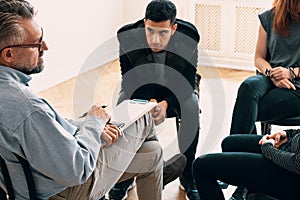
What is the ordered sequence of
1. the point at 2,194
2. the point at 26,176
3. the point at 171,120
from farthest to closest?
the point at 171,120, the point at 2,194, the point at 26,176

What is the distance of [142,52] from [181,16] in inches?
73.2

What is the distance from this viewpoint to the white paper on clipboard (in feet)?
6.71

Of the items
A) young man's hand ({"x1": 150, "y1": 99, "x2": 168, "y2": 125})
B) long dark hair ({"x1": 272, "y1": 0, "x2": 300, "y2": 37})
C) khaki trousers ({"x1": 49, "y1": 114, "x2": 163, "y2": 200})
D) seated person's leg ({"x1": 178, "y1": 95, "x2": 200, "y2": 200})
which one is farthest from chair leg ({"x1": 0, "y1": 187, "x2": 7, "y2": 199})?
long dark hair ({"x1": 272, "y1": 0, "x2": 300, "y2": 37})

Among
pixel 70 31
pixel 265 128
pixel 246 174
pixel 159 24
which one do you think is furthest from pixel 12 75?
pixel 70 31

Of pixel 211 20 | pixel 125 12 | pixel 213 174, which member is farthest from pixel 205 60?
pixel 213 174

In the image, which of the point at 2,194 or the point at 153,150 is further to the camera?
the point at 153,150

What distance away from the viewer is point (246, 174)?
1.88m

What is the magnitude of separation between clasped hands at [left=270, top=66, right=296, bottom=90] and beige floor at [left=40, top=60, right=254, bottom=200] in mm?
586

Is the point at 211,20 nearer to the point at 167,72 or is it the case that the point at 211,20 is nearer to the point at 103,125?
the point at 167,72

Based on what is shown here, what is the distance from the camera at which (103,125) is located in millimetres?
1847

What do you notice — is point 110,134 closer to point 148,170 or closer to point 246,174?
point 148,170

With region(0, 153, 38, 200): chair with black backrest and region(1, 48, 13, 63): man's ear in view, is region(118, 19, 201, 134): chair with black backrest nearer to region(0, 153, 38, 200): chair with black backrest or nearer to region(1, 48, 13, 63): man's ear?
region(1, 48, 13, 63): man's ear

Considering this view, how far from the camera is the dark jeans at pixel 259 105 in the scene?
98.3 inches

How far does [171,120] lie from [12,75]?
1.79m
